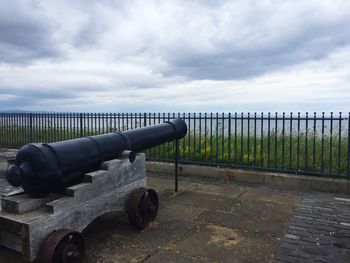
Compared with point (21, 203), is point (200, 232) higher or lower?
lower

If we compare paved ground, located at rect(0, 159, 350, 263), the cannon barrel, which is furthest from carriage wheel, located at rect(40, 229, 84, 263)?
the cannon barrel

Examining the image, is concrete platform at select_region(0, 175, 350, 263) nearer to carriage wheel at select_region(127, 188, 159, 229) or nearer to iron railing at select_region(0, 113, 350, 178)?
carriage wheel at select_region(127, 188, 159, 229)

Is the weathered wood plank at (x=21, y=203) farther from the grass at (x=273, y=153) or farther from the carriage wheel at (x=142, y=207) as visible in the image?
the grass at (x=273, y=153)

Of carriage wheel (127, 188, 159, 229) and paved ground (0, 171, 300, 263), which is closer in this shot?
paved ground (0, 171, 300, 263)

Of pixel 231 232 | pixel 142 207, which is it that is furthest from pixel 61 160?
pixel 231 232

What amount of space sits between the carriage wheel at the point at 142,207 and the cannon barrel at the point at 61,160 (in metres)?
0.52

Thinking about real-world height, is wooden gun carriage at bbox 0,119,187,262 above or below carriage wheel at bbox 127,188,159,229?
above

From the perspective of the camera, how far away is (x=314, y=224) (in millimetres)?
4754

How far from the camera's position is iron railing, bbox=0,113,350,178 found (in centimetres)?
735

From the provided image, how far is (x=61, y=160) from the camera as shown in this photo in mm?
3553

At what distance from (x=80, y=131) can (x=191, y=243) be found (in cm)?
768

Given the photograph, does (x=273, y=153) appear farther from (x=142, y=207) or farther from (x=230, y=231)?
(x=142, y=207)

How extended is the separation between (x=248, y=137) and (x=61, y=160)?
212 inches

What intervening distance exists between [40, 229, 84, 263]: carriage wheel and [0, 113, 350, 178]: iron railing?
5.24 meters
